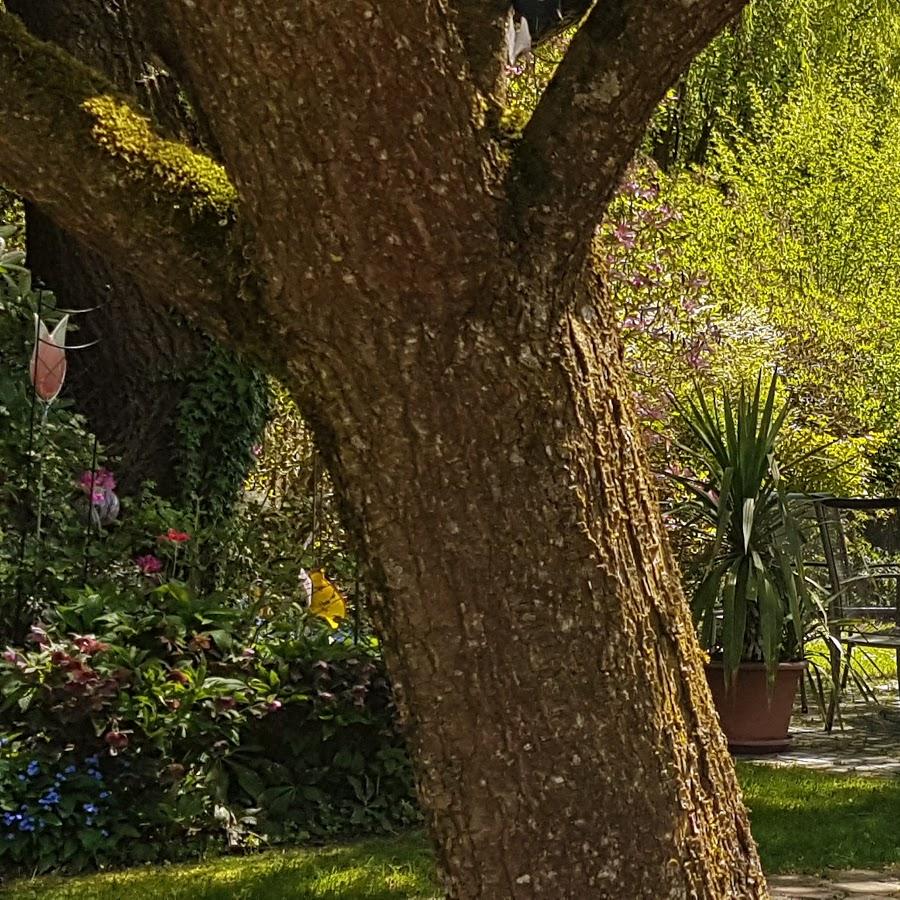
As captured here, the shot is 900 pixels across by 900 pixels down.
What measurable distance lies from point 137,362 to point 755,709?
3.42 m

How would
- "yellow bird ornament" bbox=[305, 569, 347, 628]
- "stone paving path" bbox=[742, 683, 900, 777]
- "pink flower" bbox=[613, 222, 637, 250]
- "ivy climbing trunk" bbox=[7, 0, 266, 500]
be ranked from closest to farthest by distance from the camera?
"yellow bird ornament" bbox=[305, 569, 347, 628] < "stone paving path" bbox=[742, 683, 900, 777] < "ivy climbing trunk" bbox=[7, 0, 266, 500] < "pink flower" bbox=[613, 222, 637, 250]

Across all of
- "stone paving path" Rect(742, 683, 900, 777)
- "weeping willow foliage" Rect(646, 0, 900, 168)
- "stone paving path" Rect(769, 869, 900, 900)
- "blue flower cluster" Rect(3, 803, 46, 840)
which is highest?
"weeping willow foliage" Rect(646, 0, 900, 168)

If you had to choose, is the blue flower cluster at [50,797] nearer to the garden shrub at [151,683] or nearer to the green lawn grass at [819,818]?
the garden shrub at [151,683]

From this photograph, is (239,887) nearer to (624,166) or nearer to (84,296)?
(624,166)

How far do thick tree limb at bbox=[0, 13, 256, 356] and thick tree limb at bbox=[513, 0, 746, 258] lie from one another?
1.72 ft

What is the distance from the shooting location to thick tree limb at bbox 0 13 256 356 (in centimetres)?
238

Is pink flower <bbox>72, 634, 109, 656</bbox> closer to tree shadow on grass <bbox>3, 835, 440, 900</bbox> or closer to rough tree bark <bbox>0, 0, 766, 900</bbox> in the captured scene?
tree shadow on grass <bbox>3, 835, 440, 900</bbox>

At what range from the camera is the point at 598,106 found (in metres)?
2.27

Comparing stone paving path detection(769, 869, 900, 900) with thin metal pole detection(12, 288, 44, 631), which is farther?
thin metal pole detection(12, 288, 44, 631)

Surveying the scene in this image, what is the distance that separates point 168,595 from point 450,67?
3704 mm

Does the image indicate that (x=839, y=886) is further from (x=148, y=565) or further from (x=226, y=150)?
(x=226, y=150)

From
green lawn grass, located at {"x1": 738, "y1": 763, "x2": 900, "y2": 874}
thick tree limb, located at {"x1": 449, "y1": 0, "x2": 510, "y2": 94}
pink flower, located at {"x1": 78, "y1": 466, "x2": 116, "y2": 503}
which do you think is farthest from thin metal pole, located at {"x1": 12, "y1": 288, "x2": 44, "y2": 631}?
thick tree limb, located at {"x1": 449, "y1": 0, "x2": 510, "y2": 94}

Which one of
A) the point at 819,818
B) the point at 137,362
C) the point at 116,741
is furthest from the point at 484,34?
the point at 137,362

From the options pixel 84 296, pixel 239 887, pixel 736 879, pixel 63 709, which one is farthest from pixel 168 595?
pixel 736 879
